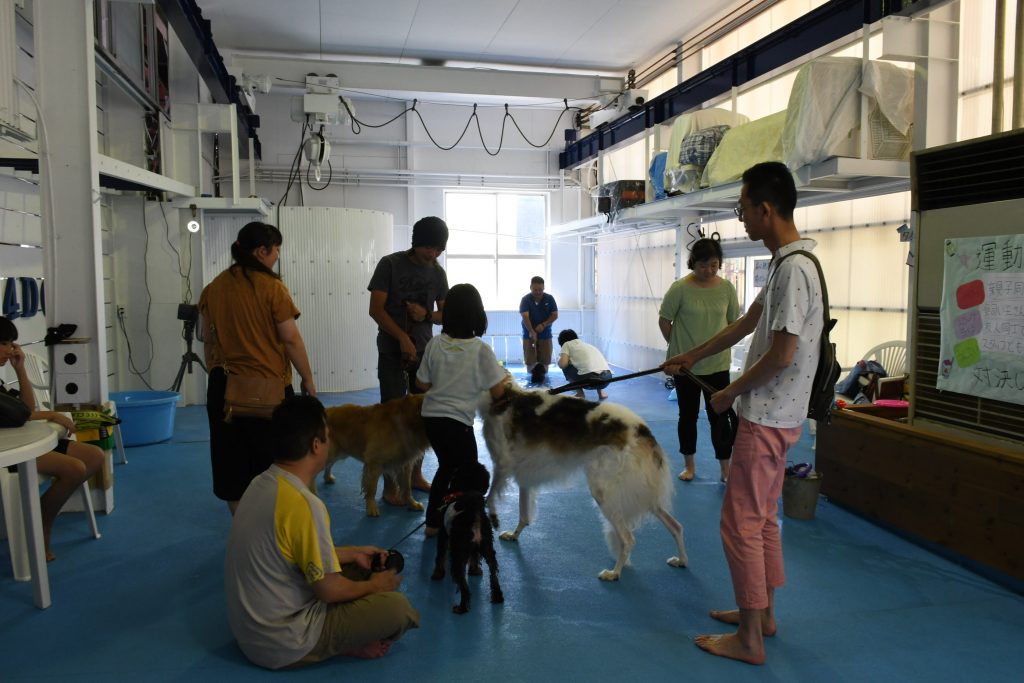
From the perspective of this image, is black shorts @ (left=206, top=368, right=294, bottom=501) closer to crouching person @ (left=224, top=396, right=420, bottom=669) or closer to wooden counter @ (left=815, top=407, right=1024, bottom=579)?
crouching person @ (left=224, top=396, right=420, bottom=669)

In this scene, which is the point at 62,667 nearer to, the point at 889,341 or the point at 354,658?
the point at 354,658

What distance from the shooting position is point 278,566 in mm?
2285

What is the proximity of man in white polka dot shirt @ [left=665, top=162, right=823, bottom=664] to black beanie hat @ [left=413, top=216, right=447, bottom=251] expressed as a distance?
198 centimetres

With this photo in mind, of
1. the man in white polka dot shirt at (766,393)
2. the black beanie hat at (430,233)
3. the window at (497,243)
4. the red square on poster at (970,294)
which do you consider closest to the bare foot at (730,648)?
the man in white polka dot shirt at (766,393)

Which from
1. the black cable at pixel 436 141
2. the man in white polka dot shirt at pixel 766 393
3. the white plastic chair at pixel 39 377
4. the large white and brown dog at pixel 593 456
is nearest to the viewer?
the man in white polka dot shirt at pixel 766 393

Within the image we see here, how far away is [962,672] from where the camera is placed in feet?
8.14

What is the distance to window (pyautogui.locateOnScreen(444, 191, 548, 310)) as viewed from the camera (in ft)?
40.9

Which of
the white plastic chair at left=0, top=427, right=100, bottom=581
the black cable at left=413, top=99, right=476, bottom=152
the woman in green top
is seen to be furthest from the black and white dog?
the black cable at left=413, top=99, right=476, bottom=152

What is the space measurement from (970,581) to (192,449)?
213 inches

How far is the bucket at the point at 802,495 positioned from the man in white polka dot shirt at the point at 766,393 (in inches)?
63.3

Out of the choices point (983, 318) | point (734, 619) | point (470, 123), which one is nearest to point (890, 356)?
point (983, 318)

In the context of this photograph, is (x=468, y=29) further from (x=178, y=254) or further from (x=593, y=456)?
(x=593, y=456)

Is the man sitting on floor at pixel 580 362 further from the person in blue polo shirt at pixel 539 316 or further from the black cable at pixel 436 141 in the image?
the black cable at pixel 436 141

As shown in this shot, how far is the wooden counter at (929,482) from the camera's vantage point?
125 inches
